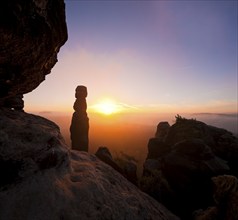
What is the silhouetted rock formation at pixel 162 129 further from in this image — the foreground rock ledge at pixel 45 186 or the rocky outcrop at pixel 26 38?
the rocky outcrop at pixel 26 38

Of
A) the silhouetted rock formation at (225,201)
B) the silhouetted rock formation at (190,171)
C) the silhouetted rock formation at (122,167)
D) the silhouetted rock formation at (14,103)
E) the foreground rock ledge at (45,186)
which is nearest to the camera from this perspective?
the foreground rock ledge at (45,186)

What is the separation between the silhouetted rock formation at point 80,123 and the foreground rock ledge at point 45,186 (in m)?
30.9

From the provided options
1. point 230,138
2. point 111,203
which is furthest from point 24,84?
point 230,138

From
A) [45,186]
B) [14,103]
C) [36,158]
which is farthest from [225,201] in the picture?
[14,103]

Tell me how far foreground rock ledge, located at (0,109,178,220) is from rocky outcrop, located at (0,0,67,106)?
2094 millimetres

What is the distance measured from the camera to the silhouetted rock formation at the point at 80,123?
42.8 meters

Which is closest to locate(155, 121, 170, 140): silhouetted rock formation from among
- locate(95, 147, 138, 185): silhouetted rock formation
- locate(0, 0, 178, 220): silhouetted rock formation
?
locate(95, 147, 138, 185): silhouetted rock formation

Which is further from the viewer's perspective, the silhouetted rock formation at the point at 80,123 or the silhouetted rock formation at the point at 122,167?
the silhouetted rock formation at the point at 80,123

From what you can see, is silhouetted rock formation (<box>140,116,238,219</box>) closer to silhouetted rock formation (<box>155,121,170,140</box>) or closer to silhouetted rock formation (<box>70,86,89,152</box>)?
silhouetted rock formation (<box>155,121,170,140</box>)

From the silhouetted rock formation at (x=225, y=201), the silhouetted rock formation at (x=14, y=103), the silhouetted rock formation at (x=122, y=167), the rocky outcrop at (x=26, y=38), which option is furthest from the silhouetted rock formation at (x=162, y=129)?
the rocky outcrop at (x=26, y=38)

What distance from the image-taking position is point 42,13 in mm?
8281

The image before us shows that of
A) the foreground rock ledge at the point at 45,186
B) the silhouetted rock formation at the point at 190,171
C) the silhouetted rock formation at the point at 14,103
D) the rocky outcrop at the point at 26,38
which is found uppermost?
the rocky outcrop at the point at 26,38

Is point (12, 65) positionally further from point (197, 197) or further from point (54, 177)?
point (197, 197)

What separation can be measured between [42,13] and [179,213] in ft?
63.3
